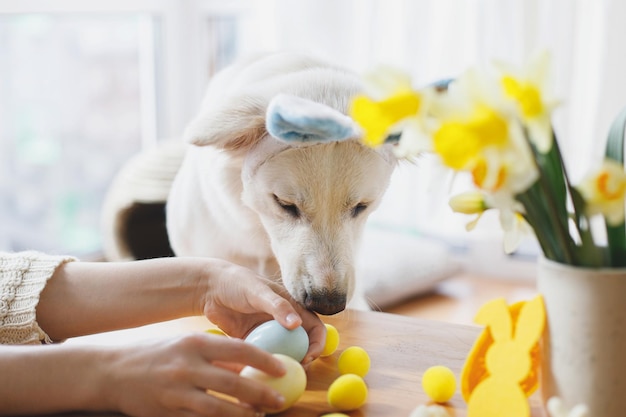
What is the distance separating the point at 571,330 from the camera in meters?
0.62

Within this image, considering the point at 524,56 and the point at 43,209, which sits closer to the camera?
the point at 524,56

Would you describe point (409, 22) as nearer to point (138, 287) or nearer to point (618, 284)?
point (138, 287)

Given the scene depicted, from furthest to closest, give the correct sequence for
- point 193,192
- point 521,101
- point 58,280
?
point 193,192
point 58,280
point 521,101

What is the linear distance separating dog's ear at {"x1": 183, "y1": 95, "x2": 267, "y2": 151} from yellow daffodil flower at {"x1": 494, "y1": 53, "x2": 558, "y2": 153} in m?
0.63

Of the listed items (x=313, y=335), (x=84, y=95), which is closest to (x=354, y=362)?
(x=313, y=335)

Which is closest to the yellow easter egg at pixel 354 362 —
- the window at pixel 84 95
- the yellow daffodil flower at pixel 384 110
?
the yellow daffodil flower at pixel 384 110

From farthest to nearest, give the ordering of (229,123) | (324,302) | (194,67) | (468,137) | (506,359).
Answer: (194,67) < (229,123) < (324,302) < (506,359) < (468,137)

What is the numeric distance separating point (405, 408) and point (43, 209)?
202 cm

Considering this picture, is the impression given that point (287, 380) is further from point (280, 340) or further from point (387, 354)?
point (387, 354)

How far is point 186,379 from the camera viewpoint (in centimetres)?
69

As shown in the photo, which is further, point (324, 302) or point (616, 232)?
point (324, 302)

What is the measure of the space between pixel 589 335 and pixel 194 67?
97.3 inches

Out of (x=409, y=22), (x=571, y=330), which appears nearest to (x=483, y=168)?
(x=571, y=330)

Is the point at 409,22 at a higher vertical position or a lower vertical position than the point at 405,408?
higher
